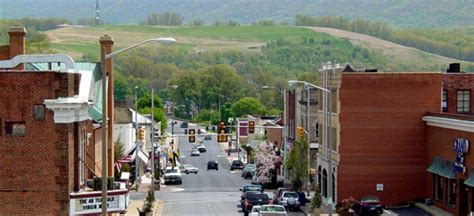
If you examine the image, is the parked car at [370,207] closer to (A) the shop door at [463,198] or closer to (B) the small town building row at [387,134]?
(A) the shop door at [463,198]

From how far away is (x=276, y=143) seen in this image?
128375 mm

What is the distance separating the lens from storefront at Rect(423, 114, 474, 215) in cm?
6362

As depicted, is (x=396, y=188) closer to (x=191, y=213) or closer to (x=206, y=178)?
(x=191, y=213)

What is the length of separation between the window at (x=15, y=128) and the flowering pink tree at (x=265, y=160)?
63.6m

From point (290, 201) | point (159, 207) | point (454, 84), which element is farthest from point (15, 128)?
point (454, 84)

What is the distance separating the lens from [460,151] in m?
Answer: 64.5

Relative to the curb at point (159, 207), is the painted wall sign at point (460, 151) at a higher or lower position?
higher

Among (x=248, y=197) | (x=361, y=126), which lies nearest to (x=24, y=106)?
(x=248, y=197)

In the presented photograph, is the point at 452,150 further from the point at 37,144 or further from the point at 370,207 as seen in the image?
the point at 37,144

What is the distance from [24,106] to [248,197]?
31923 mm

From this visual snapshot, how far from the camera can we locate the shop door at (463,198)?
64.6 metres

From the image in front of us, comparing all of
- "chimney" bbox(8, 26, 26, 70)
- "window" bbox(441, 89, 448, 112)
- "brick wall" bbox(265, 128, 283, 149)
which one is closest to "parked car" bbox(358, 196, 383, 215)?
"window" bbox(441, 89, 448, 112)

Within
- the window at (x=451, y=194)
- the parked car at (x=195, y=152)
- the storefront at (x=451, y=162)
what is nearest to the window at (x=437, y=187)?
the storefront at (x=451, y=162)

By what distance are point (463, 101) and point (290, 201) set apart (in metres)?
16.4
